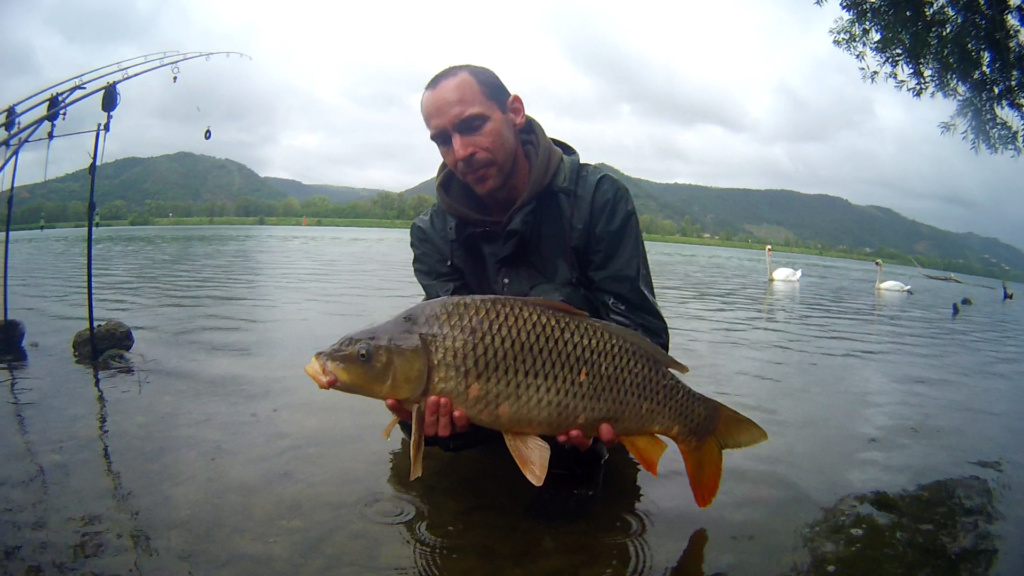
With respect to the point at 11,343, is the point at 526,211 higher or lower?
higher

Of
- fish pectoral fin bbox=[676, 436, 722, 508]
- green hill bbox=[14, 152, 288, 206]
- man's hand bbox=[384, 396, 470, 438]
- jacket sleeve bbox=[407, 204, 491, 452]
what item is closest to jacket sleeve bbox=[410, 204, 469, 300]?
jacket sleeve bbox=[407, 204, 491, 452]

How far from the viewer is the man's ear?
309 centimetres

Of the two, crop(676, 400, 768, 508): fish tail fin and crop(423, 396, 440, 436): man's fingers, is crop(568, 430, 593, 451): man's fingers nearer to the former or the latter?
crop(676, 400, 768, 508): fish tail fin

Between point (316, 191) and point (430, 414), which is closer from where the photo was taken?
point (430, 414)

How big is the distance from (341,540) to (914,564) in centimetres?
214

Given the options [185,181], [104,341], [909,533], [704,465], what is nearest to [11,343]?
[104,341]

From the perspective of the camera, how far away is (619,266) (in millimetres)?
2934

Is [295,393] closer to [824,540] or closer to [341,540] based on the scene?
[341,540]

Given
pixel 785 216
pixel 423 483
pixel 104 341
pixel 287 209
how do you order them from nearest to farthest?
pixel 423 483, pixel 104 341, pixel 287 209, pixel 785 216

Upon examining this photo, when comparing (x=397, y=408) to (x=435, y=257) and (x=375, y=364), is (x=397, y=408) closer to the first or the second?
(x=375, y=364)

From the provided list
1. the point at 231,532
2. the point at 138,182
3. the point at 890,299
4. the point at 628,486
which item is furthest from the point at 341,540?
the point at 138,182

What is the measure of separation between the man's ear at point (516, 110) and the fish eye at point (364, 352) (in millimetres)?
1512

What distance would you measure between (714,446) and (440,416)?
1.03 m

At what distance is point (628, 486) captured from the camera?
118 inches
